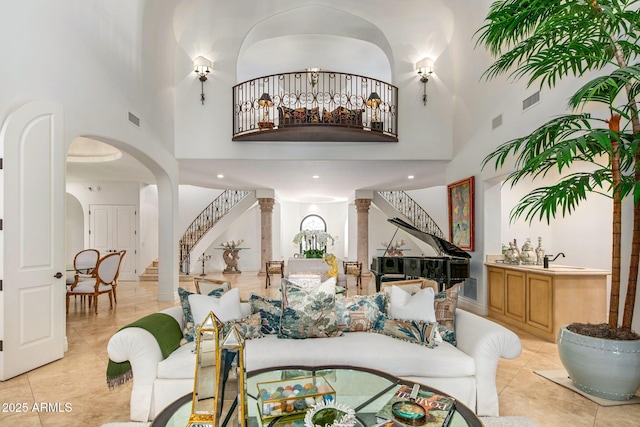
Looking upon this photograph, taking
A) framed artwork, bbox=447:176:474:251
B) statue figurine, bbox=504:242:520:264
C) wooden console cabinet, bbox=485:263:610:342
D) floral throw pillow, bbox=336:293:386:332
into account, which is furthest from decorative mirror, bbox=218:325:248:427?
framed artwork, bbox=447:176:474:251

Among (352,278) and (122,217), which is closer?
(122,217)

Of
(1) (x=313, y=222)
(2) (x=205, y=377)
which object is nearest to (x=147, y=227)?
(1) (x=313, y=222)

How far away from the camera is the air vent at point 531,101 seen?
4.70 m

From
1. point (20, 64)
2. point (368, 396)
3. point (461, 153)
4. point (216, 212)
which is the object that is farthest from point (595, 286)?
point (216, 212)

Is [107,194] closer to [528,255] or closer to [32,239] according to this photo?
[32,239]

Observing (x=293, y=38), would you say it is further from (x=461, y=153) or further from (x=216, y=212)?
(x=216, y=212)

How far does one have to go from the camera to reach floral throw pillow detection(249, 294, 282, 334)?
3.15 metres

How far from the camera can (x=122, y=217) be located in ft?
34.4

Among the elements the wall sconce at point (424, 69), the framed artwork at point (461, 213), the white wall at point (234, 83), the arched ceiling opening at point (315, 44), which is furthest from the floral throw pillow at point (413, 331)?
the arched ceiling opening at point (315, 44)

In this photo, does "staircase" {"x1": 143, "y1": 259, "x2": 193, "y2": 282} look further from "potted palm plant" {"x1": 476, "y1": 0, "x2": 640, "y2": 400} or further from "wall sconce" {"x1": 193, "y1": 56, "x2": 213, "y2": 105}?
"potted palm plant" {"x1": 476, "y1": 0, "x2": 640, "y2": 400}

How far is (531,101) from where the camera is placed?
190 inches

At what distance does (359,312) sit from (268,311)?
2.67 ft

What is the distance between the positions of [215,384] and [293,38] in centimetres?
891

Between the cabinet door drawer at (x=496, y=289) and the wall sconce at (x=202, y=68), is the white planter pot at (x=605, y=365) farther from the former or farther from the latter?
the wall sconce at (x=202, y=68)
